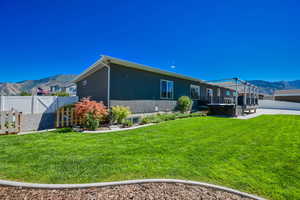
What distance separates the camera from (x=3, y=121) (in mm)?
5203

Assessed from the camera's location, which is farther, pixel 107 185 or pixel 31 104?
pixel 31 104

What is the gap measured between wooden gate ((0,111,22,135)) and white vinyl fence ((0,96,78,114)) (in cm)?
173

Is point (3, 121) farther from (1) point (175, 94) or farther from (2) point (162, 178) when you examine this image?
(1) point (175, 94)

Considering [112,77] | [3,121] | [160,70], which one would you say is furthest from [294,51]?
[3,121]

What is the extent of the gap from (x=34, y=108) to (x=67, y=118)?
2.26 metres

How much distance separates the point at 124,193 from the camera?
1863 mm

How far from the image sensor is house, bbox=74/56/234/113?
8.00 metres

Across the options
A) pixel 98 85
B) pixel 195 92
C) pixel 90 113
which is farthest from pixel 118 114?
pixel 195 92

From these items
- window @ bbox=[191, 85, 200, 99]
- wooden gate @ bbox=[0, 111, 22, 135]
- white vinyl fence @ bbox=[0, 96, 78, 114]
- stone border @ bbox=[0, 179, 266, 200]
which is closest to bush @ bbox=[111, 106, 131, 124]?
white vinyl fence @ bbox=[0, 96, 78, 114]

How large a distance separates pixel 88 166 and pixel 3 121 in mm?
5437

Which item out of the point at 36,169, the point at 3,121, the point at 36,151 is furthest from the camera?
the point at 3,121

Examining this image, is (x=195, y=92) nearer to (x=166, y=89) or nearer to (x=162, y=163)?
(x=166, y=89)

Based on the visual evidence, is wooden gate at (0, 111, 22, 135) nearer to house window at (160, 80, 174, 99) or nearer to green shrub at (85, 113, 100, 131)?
green shrub at (85, 113, 100, 131)

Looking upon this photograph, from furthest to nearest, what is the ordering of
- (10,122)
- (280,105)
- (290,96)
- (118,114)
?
1. (290,96)
2. (280,105)
3. (118,114)
4. (10,122)
